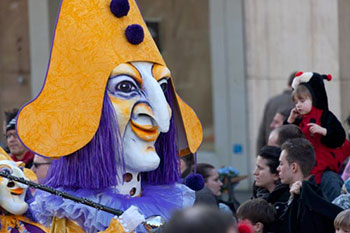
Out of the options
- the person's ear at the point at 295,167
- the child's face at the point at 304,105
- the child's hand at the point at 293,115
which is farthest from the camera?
the child's hand at the point at 293,115

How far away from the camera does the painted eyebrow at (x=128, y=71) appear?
4.46 m

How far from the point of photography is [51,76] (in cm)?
450

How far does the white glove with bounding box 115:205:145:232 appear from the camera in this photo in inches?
167

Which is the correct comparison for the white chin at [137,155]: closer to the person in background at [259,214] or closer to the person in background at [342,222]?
the person in background at [259,214]

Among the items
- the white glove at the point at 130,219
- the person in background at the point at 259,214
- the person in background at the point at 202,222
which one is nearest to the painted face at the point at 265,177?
the person in background at the point at 259,214

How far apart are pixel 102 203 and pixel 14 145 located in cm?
254

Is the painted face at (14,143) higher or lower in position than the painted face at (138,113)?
lower

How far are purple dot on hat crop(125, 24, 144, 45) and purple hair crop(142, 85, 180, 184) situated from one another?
1.26ft

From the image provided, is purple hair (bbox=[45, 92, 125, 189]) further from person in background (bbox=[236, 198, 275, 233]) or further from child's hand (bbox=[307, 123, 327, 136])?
child's hand (bbox=[307, 123, 327, 136])

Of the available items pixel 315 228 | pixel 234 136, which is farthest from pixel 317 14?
pixel 315 228

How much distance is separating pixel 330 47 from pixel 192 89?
1934 mm

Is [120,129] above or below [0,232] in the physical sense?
above

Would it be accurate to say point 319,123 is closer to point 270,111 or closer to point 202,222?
point 270,111

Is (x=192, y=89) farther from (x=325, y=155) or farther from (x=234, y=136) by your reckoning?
(x=325, y=155)
